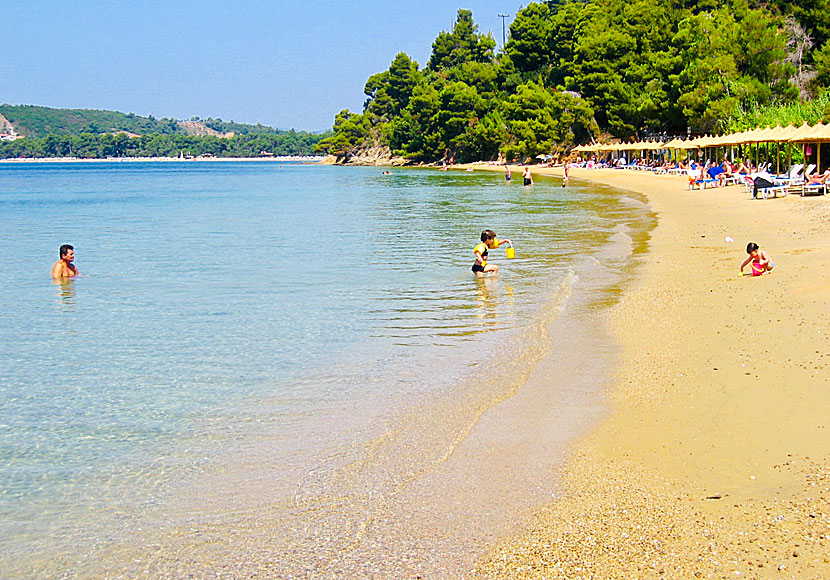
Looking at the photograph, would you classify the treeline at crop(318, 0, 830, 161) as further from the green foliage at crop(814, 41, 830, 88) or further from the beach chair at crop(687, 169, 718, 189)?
the beach chair at crop(687, 169, 718, 189)

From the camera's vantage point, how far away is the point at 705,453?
498 centimetres

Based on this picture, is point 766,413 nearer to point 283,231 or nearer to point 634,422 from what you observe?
point 634,422

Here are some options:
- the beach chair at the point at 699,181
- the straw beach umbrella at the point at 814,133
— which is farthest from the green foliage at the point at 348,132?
the straw beach umbrella at the point at 814,133

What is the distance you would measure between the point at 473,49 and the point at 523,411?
117m

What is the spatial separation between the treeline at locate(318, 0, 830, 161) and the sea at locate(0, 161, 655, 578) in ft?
136

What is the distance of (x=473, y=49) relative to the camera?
385 ft

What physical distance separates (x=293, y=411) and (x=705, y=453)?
307 centimetres

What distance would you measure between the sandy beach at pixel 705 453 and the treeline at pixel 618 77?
42.9 meters

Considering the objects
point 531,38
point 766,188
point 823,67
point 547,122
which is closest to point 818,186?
point 766,188

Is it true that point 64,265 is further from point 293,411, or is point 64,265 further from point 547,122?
point 547,122

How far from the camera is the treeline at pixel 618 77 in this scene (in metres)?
50.6

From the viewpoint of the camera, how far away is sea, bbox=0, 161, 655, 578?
421 centimetres

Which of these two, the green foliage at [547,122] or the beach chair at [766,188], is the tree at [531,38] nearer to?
the green foliage at [547,122]

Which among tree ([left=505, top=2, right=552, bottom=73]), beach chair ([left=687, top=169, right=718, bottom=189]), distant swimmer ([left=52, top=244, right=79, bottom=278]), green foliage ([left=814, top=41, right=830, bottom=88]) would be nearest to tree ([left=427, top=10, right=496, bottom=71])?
tree ([left=505, top=2, right=552, bottom=73])
